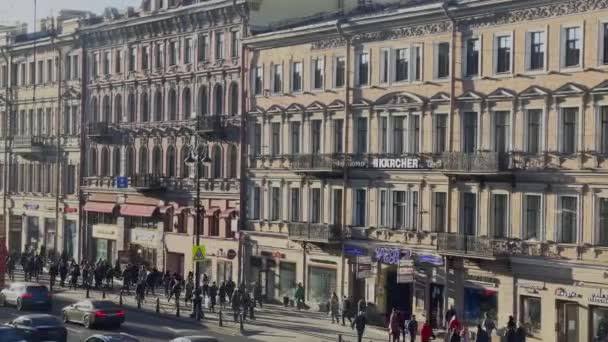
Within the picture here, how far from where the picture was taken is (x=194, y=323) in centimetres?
5444

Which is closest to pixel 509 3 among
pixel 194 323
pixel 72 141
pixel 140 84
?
pixel 194 323

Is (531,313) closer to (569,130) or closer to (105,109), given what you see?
(569,130)

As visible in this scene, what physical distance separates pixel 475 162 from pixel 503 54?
178 inches

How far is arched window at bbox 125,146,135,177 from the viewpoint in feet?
252

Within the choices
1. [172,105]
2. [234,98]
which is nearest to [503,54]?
[234,98]

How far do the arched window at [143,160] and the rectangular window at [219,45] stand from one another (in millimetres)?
10043

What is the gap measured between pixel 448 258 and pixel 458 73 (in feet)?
25.6

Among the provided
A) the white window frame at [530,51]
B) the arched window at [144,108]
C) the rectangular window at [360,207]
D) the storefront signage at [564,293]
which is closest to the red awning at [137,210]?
the arched window at [144,108]

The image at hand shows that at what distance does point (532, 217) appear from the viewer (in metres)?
48.5

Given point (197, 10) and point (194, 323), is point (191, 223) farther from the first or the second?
point (194, 323)

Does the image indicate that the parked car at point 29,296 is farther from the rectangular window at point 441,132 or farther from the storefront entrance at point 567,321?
the storefront entrance at point 567,321

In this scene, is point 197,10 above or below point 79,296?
above

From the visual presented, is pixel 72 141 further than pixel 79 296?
Yes

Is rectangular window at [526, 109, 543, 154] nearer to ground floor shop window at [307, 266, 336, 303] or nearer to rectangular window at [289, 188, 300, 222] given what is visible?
ground floor shop window at [307, 266, 336, 303]
